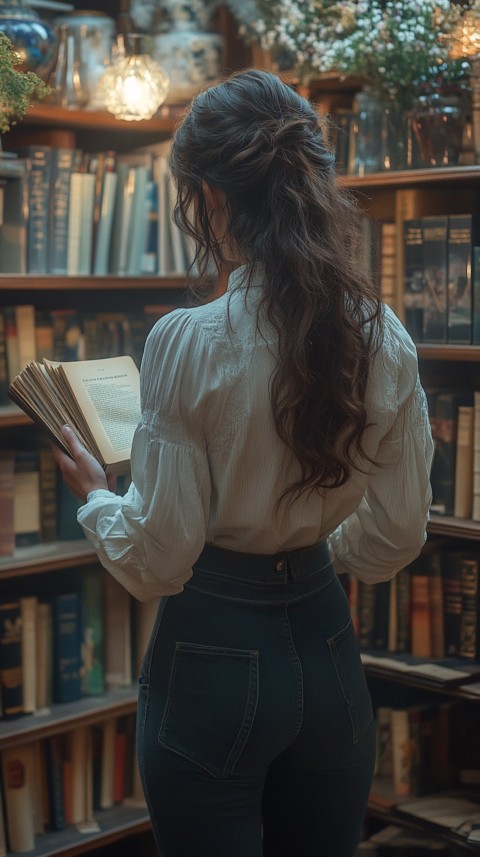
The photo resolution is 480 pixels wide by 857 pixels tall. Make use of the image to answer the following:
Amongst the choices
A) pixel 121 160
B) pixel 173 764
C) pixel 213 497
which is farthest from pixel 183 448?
pixel 121 160

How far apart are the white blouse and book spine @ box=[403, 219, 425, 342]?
87cm

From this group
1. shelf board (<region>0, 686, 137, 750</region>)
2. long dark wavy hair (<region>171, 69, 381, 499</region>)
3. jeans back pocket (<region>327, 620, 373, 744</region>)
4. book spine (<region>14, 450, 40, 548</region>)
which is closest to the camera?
long dark wavy hair (<region>171, 69, 381, 499</region>)

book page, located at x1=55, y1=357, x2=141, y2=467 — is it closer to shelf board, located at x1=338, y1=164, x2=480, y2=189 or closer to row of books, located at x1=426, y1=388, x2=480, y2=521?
shelf board, located at x1=338, y1=164, x2=480, y2=189

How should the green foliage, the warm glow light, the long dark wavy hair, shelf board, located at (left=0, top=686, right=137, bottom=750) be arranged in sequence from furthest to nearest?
shelf board, located at (left=0, top=686, right=137, bottom=750)
the warm glow light
the green foliage
the long dark wavy hair

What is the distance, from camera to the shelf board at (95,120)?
209 centimetres

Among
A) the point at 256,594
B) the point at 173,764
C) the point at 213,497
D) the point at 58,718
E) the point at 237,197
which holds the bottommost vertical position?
the point at 58,718

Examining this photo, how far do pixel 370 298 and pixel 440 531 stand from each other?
99 centimetres

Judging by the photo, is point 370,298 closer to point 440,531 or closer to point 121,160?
point 440,531

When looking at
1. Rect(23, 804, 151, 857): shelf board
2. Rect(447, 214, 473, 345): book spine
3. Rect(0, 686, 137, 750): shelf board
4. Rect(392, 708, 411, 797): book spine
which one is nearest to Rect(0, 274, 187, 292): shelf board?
Rect(447, 214, 473, 345): book spine

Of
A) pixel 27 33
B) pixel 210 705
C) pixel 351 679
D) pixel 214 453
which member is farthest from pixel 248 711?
pixel 27 33

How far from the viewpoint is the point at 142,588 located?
3.86ft

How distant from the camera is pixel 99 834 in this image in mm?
2160

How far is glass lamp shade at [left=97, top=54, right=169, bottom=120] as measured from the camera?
6.93 ft

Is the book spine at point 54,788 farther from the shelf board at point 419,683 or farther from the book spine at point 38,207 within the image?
the book spine at point 38,207
